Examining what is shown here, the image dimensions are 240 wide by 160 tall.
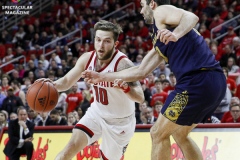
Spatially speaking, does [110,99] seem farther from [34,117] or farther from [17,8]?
[17,8]

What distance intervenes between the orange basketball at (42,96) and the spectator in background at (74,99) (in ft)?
18.5

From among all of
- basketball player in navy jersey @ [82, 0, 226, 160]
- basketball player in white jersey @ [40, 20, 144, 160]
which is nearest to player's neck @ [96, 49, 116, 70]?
basketball player in white jersey @ [40, 20, 144, 160]

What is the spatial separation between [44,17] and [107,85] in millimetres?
13638

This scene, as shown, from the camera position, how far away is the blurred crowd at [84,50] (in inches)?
438

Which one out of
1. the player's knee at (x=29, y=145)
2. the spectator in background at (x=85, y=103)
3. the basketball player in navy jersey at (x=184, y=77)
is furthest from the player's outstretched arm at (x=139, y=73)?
the spectator in background at (x=85, y=103)

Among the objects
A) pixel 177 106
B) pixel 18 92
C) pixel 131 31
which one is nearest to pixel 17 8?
pixel 131 31

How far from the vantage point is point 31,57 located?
16203 mm

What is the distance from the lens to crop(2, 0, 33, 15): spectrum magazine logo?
58.9 ft

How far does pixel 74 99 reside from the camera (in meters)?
12.2

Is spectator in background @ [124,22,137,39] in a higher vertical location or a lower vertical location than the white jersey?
higher

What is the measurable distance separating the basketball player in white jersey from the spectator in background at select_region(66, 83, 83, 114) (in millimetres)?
5508

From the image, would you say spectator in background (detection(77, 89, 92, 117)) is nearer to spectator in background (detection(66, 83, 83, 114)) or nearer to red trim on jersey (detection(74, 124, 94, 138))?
spectator in background (detection(66, 83, 83, 114))

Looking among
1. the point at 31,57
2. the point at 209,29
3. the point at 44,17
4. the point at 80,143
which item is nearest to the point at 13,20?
the point at 44,17

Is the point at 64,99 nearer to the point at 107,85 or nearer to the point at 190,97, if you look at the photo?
the point at 107,85
